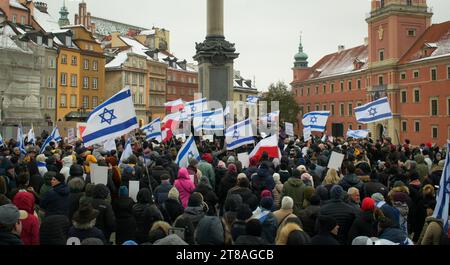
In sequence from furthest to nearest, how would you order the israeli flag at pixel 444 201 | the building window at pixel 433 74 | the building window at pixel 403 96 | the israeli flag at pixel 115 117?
1. the building window at pixel 403 96
2. the building window at pixel 433 74
3. the israeli flag at pixel 115 117
4. the israeli flag at pixel 444 201

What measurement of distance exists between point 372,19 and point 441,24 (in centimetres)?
972

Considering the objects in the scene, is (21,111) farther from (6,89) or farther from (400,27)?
(400,27)

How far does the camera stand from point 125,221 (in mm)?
8516

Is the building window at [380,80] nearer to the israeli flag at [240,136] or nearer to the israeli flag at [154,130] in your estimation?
the israeli flag at [154,130]

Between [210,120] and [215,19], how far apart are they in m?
9.13

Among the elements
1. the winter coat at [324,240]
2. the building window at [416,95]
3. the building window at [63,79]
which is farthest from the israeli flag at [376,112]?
the building window at [63,79]

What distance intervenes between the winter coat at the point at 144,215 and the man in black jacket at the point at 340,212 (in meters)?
2.55

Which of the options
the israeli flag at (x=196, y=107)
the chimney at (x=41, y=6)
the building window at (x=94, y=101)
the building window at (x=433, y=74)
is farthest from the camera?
the chimney at (x=41, y=6)

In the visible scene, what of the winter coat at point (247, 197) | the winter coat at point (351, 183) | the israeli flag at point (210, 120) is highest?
the israeli flag at point (210, 120)

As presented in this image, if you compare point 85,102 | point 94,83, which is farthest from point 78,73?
point 85,102

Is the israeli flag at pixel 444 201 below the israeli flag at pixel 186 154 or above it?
below

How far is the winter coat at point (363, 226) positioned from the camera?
289 inches

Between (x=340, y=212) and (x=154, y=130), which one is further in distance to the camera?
(x=154, y=130)

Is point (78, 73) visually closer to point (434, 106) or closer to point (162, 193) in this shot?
point (434, 106)
